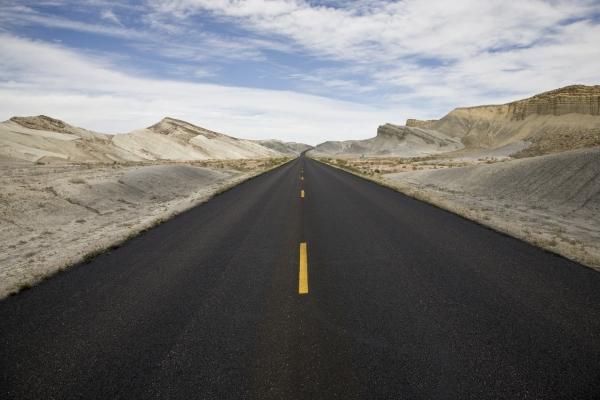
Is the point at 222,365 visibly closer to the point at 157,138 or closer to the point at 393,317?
the point at 393,317

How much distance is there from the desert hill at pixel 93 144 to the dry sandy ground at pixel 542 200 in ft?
150

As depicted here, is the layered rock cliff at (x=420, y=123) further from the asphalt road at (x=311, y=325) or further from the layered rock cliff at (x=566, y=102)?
the asphalt road at (x=311, y=325)

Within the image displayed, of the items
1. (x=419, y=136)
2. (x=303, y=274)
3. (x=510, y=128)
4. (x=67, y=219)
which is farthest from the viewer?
(x=419, y=136)

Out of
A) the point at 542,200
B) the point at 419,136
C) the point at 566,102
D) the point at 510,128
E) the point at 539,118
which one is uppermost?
the point at 566,102

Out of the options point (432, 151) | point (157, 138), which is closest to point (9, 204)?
point (157, 138)

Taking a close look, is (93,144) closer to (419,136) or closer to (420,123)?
(419,136)

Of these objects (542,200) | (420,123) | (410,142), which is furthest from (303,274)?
(420,123)

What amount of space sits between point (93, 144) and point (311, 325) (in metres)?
67.6

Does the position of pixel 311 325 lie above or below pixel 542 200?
below

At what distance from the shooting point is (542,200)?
15.0m

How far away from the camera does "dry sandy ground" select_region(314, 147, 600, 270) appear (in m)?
8.60

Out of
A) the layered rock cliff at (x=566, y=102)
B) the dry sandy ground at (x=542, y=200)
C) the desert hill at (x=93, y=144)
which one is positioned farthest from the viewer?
the layered rock cliff at (x=566, y=102)

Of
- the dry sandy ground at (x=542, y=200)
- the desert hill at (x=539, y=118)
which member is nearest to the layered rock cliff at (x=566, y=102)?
the desert hill at (x=539, y=118)

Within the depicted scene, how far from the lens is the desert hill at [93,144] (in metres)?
45.1
